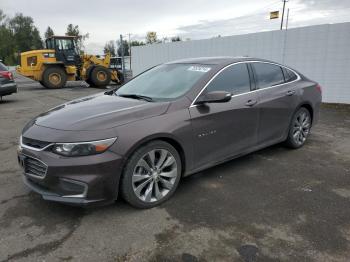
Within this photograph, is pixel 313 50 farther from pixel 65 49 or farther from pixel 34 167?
pixel 65 49

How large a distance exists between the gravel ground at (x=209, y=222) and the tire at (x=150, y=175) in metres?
0.14

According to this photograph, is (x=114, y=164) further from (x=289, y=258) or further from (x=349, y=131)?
(x=349, y=131)

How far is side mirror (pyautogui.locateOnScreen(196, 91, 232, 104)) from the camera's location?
348cm

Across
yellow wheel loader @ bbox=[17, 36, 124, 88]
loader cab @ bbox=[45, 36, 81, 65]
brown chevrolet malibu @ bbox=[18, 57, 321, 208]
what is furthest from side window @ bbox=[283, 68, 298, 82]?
loader cab @ bbox=[45, 36, 81, 65]

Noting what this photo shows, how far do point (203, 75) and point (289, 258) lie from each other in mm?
2213

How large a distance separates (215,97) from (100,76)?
1565 centimetres

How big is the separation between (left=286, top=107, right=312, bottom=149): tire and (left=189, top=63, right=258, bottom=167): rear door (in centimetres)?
103

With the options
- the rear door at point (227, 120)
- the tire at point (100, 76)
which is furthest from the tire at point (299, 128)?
the tire at point (100, 76)

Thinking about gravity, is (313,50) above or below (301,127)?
above

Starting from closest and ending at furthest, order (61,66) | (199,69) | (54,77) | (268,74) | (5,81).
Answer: (199,69)
(268,74)
(5,81)
(54,77)
(61,66)

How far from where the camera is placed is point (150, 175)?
10.6ft

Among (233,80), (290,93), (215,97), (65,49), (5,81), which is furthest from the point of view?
(65,49)

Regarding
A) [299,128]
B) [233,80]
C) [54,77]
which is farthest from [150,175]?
[54,77]

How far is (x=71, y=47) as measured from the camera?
61.7 ft
